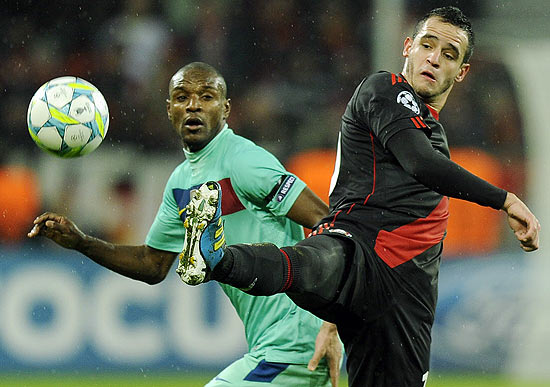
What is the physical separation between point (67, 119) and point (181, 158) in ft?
15.1

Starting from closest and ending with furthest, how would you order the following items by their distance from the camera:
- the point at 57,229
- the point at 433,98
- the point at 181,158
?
the point at 433,98, the point at 57,229, the point at 181,158

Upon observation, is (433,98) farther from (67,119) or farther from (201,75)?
(67,119)

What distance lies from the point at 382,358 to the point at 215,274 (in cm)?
99

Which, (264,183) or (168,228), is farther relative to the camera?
(168,228)

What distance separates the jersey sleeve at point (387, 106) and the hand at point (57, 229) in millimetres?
1512

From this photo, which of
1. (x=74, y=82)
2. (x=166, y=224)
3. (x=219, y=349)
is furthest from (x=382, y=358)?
(x=219, y=349)

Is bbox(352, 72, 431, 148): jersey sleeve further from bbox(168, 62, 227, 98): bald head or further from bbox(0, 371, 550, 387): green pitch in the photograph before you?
bbox(0, 371, 550, 387): green pitch

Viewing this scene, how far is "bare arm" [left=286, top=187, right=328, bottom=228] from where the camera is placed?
186 inches

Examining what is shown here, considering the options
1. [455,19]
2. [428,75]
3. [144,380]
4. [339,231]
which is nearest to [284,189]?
[339,231]

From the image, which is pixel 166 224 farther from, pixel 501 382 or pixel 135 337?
pixel 501 382

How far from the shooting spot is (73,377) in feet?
27.9

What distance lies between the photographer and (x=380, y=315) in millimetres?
4320

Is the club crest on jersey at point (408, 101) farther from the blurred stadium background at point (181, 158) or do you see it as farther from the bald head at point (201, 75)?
the blurred stadium background at point (181, 158)

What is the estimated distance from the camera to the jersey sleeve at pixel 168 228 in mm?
5199
